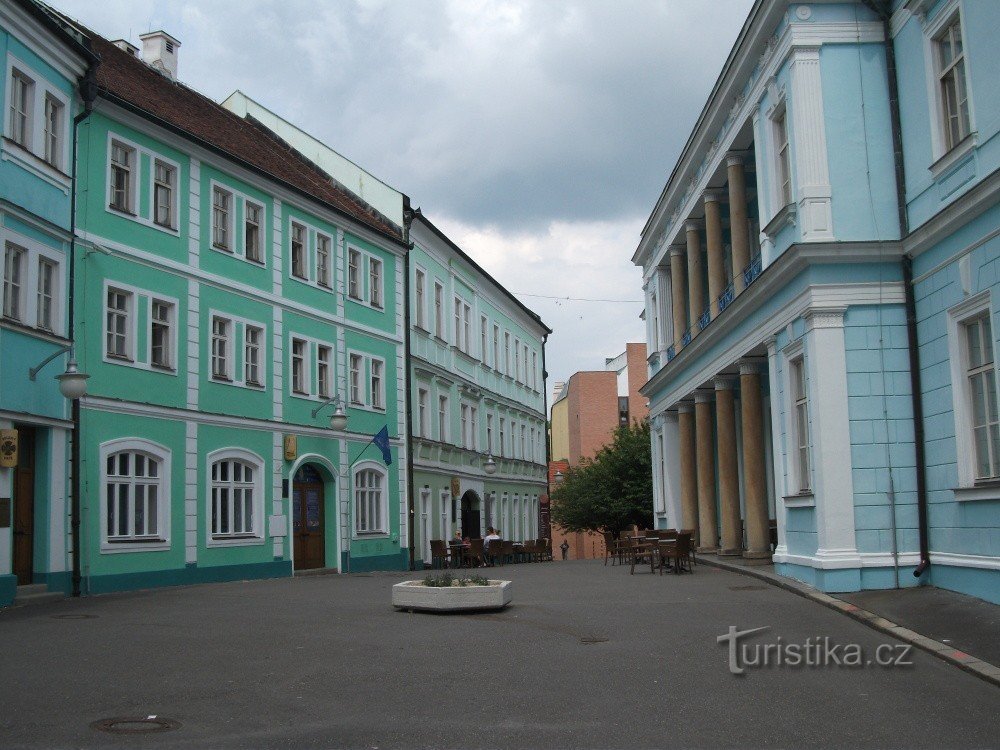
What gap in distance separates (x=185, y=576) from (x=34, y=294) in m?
7.02

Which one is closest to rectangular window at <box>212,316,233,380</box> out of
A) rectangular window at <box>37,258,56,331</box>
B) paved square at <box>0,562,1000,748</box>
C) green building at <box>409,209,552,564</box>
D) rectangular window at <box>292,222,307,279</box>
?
rectangular window at <box>292,222,307,279</box>

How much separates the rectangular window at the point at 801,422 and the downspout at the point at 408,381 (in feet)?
55.5

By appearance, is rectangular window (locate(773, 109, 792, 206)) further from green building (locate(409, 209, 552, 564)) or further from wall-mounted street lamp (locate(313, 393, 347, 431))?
green building (locate(409, 209, 552, 564))

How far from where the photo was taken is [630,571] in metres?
24.4

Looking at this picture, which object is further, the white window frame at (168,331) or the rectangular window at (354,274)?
the rectangular window at (354,274)

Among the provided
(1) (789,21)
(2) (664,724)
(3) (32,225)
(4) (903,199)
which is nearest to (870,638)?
(2) (664,724)

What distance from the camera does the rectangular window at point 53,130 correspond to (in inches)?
769

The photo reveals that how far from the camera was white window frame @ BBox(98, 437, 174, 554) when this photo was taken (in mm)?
20469

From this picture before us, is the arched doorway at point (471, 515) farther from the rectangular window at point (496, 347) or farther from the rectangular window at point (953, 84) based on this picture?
the rectangular window at point (953, 84)

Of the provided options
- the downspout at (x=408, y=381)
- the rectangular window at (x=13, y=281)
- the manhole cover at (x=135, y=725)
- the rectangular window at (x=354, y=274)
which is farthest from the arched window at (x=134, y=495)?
the manhole cover at (x=135, y=725)

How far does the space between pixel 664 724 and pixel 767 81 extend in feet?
44.5

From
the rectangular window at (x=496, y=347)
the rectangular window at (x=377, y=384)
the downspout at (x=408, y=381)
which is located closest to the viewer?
the rectangular window at (x=377, y=384)

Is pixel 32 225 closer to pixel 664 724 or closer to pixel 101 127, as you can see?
pixel 101 127

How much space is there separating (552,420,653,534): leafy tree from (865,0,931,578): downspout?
30.2m
